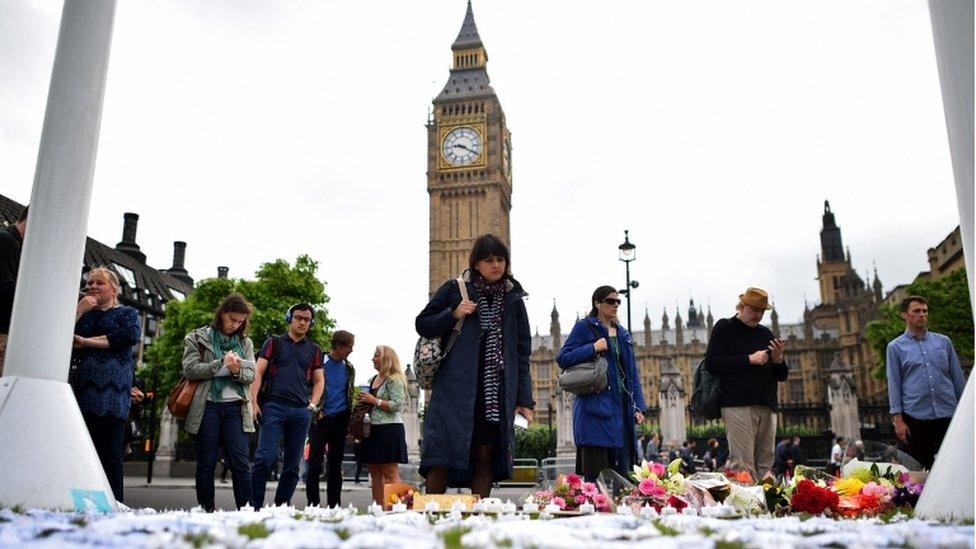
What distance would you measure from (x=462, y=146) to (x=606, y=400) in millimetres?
69346

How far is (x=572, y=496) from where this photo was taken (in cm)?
405

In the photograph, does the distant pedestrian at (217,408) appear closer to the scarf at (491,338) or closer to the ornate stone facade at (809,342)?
the scarf at (491,338)

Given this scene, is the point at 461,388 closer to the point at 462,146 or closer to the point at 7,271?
the point at 7,271

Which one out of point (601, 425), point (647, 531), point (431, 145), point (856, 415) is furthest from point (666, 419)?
point (431, 145)

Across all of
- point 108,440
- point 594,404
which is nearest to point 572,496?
point 594,404

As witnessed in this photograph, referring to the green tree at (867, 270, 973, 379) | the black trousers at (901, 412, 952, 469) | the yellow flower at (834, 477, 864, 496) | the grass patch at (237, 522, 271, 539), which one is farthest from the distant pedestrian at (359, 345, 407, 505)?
the green tree at (867, 270, 973, 379)

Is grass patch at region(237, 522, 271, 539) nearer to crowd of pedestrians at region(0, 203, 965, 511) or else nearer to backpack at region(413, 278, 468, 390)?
crowd of pedestrians at region(0, 203, 965, 511)

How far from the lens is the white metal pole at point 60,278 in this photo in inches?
138

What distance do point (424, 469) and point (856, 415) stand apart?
2375 cm

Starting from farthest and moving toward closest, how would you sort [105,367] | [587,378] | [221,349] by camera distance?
[221,349]
[587,378]
[105,367]

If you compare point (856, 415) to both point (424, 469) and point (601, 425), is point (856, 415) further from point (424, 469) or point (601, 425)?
point (424, 469)

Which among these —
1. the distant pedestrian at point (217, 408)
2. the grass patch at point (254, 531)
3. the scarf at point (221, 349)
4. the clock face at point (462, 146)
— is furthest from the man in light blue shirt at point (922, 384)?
the clock face at point (462, 146)

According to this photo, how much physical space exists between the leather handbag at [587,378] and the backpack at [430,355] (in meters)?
1.11

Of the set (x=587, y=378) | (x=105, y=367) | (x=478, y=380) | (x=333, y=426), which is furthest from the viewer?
(x=333, y=426)
